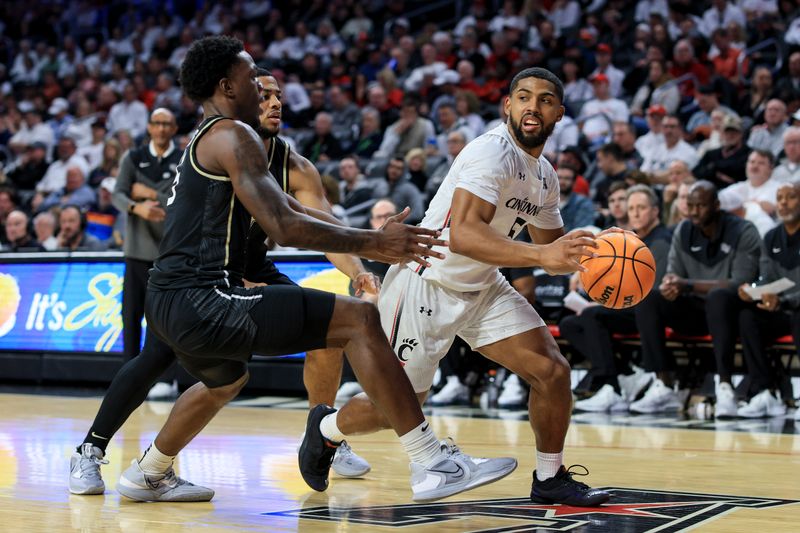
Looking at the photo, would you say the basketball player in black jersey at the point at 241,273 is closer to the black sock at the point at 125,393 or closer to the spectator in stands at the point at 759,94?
the black sock at the point at 125,393

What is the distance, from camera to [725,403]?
807cm

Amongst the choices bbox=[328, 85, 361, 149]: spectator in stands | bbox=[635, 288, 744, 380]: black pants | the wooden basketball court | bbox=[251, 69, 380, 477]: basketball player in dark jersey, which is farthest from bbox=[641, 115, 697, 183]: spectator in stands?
bbox=[251, 69, 380, 477]: basketball player in dark jersey

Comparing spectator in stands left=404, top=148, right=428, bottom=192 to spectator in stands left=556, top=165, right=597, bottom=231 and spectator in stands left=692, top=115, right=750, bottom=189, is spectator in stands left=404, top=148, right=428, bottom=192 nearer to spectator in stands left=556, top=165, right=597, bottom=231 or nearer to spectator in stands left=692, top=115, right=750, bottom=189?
spectator in stands left=556, top=165, right=597, bottom=231

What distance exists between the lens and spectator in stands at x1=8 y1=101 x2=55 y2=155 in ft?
58.5

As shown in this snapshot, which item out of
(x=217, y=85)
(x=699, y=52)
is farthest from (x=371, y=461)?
(x=699, y=52)

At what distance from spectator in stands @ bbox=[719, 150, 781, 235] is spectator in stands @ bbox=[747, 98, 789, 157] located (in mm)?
1415

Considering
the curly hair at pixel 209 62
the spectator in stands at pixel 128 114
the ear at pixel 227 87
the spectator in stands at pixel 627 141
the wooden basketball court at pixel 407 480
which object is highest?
the spectator in stands at pixel 128 114

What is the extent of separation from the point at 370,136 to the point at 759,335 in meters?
7.57

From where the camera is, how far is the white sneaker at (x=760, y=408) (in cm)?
809

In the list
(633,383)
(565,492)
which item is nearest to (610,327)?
(633,383)

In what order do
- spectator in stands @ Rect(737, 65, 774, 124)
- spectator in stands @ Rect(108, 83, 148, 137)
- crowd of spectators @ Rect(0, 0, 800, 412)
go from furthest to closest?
spectator in stands @ Rect(108, 83, 148, 137), spectator in stands @ Rect(737, 65, 774, 124), crowd of spectators @ Rect(0, 0, 800, 412)

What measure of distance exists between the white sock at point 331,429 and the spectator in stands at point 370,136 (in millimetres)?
10219

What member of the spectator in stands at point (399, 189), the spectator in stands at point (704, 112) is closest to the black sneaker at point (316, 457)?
the spectator in stands at point (399, 189)

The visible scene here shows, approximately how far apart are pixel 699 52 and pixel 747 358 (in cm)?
682
